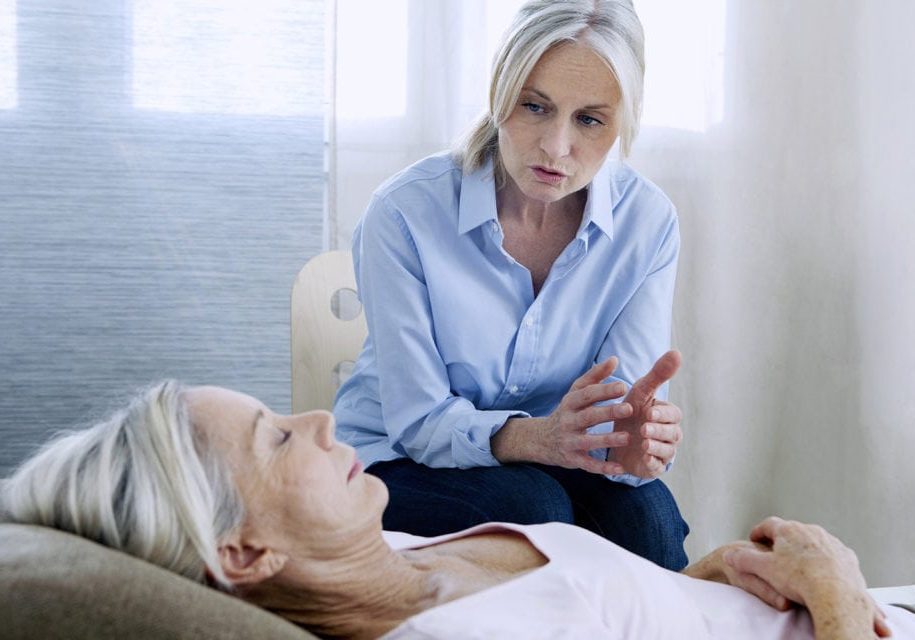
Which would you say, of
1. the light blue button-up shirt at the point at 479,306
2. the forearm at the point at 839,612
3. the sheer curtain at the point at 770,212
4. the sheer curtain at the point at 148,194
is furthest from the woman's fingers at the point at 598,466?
the sheer curtain at the point at 148,194

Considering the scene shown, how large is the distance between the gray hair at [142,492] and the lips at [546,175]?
0.78 m

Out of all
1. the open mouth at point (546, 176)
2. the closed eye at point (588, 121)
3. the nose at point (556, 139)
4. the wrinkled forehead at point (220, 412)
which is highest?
the closed eye at point (588, 121)

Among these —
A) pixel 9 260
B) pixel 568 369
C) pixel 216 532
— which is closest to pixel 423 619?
pixel 216 532

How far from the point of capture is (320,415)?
117cm

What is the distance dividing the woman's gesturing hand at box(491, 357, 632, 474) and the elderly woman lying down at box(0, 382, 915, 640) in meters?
0.22

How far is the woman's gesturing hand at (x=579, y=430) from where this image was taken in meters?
1.48

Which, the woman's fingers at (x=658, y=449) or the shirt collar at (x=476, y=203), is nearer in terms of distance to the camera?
the woman's fingers at (x=658, y=449)

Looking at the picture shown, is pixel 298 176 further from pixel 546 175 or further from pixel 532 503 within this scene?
pixel 532 503

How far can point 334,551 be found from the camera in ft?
3.67

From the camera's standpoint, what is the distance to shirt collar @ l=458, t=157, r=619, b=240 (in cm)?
174

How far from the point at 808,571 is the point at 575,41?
823mm

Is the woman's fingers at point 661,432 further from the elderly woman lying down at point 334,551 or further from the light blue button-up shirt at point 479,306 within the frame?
the elderly woman lying down at point 334,551

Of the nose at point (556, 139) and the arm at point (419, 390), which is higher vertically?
the nose at point (556, 139)

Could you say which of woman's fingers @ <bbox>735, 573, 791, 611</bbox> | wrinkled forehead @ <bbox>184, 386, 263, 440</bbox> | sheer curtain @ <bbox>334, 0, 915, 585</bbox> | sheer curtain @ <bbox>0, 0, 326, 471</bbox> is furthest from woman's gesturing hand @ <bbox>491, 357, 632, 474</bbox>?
sheer curtain @ <bbox>0, 0, 326, 471</bbox>
